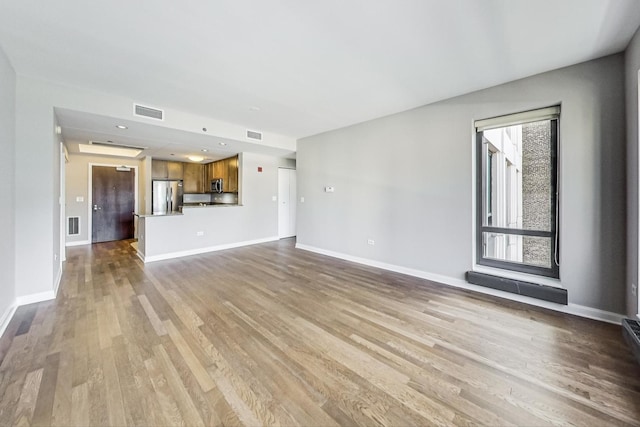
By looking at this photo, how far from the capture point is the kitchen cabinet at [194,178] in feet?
25.1

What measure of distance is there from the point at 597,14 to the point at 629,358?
8.65 ft

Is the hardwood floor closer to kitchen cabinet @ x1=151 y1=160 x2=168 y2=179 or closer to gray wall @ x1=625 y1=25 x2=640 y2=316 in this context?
gray wall @ x1=625 y1=25 x2=640 y2=316

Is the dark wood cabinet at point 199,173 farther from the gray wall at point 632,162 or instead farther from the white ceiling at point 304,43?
the gray wall at point 632,162

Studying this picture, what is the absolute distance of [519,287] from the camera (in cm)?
294

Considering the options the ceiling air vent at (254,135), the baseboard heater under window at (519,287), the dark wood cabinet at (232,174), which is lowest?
the baseboard heater under window at (519,287)

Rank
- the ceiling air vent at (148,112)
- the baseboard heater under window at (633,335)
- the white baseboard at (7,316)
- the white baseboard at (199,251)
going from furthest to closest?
→ the white baseboard at (199,251)
the ceiling air vent at (148,112)
the white baseboard at (7,316)
the baseboard heater under window at (633,335)

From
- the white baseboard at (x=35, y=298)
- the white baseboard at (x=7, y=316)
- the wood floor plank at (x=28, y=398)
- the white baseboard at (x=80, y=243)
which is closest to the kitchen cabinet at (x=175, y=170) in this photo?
the white baseboard at (x=80, y=243)

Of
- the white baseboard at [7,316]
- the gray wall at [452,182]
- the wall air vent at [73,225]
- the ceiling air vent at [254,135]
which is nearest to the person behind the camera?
the white baseboard at [7,316]

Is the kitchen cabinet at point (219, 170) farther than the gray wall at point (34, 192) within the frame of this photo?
Yes

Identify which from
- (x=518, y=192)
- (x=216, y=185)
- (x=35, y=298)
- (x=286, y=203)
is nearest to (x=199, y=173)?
(x=216, y=185)

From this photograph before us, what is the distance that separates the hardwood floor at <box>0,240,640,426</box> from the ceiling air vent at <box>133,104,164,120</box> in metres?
2.48

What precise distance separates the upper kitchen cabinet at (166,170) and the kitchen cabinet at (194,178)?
169 millimetres

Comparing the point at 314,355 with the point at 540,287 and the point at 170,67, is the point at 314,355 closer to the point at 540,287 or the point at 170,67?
the point at 540,287

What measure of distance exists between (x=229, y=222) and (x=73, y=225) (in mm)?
3985
